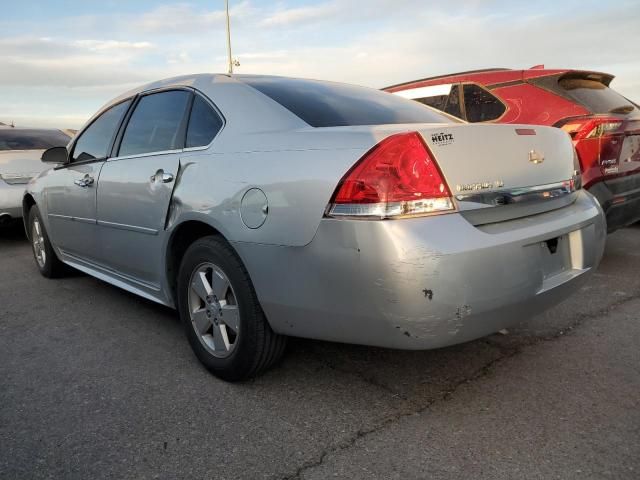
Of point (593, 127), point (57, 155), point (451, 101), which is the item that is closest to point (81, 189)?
A: point (57, 155)

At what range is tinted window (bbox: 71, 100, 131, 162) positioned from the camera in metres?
3.69

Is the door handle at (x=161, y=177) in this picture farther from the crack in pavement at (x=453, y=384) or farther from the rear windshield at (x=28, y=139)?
the rear windshield at (x=28, y=139)

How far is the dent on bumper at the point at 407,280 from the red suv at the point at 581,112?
220cm

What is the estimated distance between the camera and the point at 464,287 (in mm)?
1970

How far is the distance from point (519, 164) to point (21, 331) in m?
3.05

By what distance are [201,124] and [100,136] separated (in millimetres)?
1361

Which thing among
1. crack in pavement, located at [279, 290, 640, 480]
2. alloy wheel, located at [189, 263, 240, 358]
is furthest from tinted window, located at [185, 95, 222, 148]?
crack in pavement, located at [279, 290, 640, 480]

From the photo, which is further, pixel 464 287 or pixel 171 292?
pixel 171 292

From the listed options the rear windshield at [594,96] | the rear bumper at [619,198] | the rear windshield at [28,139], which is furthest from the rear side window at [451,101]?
the rear windshield at [28,139]

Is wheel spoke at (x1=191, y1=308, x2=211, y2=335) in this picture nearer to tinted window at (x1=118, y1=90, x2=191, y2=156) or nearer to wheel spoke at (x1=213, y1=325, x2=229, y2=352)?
wheel spoke at (x1=213, y1=325, x2=229, y2=352)

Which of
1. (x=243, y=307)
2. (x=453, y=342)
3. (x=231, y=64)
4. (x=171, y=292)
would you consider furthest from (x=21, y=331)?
(x=231, y=64)

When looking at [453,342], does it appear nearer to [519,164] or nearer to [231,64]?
[519,164]

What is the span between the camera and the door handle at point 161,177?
284 cm

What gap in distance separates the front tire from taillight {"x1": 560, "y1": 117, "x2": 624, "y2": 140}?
2.98 meters
